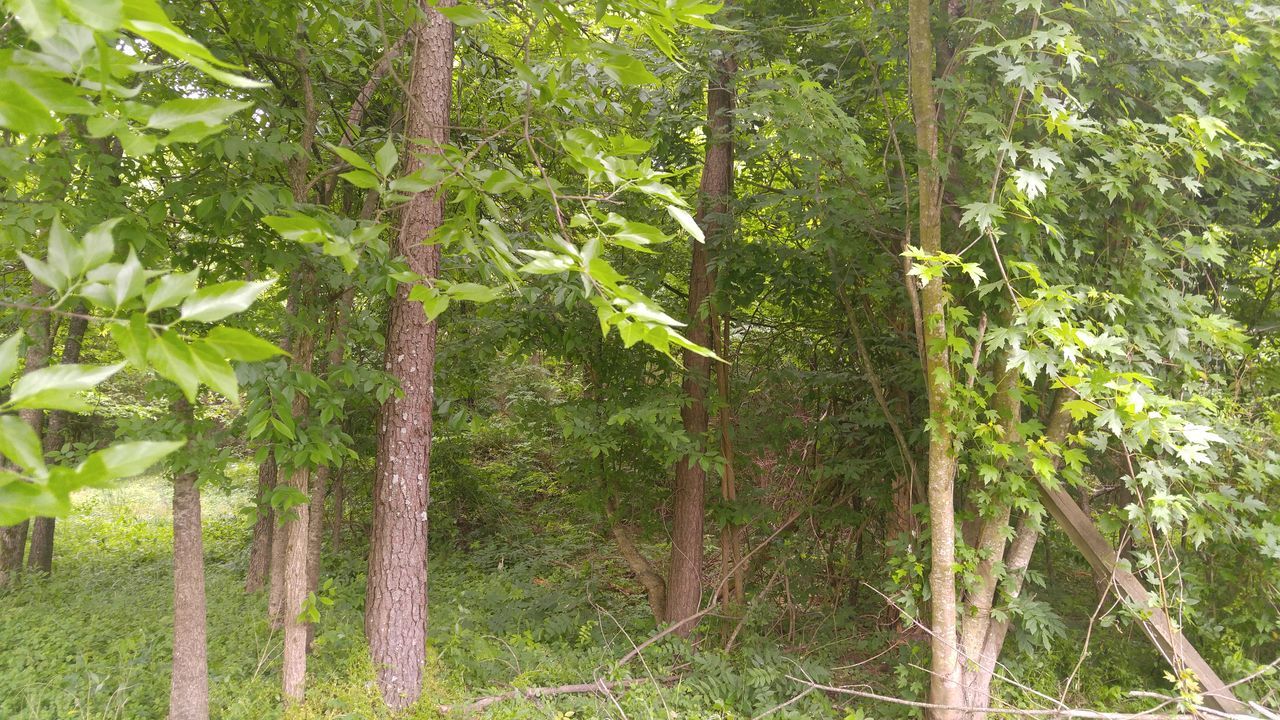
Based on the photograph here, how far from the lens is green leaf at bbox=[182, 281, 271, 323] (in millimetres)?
789

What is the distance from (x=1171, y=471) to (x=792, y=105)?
2.63 meters

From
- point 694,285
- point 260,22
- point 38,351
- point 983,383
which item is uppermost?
point 260,22

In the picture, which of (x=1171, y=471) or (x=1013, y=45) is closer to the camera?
(x=1013, y=45)

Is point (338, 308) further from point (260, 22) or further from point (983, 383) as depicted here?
point (983, 383)

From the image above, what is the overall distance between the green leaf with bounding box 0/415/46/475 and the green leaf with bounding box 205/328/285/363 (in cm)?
18

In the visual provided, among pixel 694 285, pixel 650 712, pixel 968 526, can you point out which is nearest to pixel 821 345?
pixel 694 285

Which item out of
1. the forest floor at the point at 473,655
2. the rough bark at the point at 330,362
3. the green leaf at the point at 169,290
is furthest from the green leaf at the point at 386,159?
the forest floor at the point at 473,655

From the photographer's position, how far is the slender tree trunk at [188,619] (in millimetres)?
3791

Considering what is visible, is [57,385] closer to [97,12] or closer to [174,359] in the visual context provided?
[174,359]

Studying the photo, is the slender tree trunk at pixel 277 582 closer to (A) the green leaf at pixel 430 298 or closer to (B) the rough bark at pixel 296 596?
(B) the rough bark at pixel 296 596

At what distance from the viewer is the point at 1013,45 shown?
3.36 m

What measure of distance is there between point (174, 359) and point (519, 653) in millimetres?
4822

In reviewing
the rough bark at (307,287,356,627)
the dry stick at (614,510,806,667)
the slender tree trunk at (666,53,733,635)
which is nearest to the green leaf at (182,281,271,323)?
the rough bark at (307,287,356,627)

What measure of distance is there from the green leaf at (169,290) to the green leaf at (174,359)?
0.04 m
